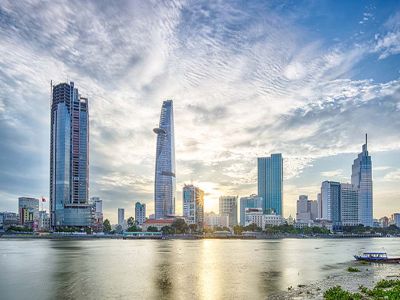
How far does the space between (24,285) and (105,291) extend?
52.7ft

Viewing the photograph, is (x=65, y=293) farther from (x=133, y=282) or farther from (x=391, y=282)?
(x=391, y=282)

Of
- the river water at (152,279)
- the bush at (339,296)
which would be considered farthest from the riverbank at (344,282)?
the river water at (152,279)

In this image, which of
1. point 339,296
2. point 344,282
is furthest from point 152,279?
point 339,296

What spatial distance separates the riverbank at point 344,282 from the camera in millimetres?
54531

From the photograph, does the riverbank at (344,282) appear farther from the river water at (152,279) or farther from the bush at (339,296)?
the river water at (152,279)

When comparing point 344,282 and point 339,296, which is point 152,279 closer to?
point 344,282

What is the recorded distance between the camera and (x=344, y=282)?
217ft

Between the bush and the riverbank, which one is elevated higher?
the bush

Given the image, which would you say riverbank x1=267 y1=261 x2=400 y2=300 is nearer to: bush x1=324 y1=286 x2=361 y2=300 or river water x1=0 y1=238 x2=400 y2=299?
bush x1=324 y1=286 x2=361 y2=300

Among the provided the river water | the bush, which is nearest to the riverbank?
the bush

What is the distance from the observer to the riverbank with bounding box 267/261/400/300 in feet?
179

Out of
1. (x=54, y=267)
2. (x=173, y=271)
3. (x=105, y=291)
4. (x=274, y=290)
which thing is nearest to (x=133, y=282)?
(x=105, y=291)

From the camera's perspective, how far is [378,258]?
330ft

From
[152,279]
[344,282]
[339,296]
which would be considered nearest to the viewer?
[339,296]
